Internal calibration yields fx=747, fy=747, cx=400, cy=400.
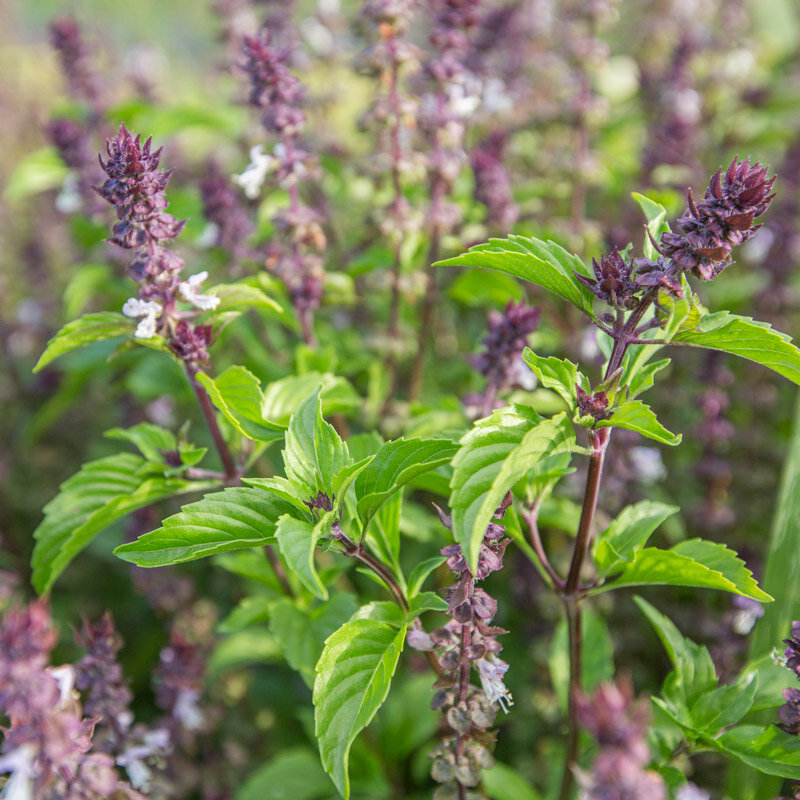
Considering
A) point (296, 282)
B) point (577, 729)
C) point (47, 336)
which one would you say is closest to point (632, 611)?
point (577, 729)

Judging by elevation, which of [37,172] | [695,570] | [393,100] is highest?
[393,100]

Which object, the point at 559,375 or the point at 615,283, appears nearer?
the point at 615,283

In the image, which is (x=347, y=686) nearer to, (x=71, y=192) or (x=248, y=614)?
(x=248, y=614)

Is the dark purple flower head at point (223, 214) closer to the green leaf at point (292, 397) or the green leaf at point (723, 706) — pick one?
the green leaf at point (292, 397)

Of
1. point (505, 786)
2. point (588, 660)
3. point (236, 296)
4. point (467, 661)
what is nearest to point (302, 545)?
point (467, 661)

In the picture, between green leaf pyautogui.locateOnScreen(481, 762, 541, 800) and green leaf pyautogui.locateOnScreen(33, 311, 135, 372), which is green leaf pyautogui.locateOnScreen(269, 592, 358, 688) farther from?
green leaf pyautogui.locateOnScreen(33, 311, 135, 372)

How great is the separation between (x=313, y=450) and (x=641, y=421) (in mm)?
664

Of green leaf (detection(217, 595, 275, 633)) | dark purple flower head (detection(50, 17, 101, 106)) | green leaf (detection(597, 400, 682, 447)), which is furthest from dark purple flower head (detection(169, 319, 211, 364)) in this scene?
dark purple flower head (detection(50, 17, 101, 106))

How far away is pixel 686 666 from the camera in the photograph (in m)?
1.73

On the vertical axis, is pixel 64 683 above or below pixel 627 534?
below

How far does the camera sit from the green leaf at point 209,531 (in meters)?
1.43

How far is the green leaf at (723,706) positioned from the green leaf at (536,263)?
89 centimetres

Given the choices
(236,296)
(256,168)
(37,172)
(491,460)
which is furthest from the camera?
(37,172)

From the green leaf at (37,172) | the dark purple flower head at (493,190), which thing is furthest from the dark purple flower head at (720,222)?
the green leaf at (37,172)
